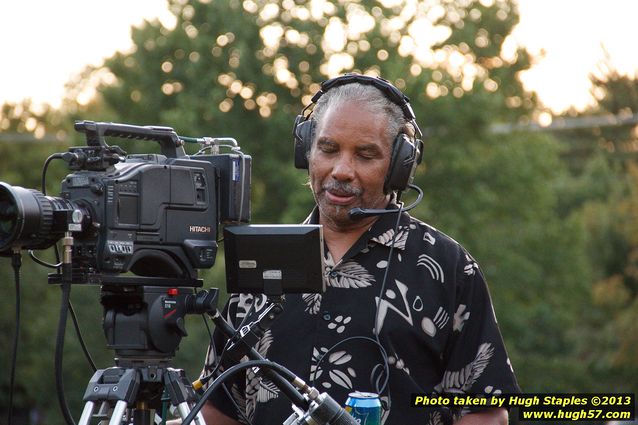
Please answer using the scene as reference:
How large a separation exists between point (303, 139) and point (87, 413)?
4.43 ft

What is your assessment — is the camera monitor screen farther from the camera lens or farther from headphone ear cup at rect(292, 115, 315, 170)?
headphone ear cup at rect(292, 115, 315, 170)

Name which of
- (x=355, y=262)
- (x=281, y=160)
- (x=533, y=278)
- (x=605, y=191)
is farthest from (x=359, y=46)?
(x=355, y=262)

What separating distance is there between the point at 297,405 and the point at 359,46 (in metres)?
25.5

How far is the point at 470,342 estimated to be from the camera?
12.2 ft

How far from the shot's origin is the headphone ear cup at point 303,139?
403 centimetres

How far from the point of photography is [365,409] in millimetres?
3342

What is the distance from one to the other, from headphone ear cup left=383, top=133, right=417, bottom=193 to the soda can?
32.0 inches

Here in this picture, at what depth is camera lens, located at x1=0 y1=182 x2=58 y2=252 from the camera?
3047 mm

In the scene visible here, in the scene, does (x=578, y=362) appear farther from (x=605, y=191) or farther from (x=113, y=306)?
(x=113, y=306)

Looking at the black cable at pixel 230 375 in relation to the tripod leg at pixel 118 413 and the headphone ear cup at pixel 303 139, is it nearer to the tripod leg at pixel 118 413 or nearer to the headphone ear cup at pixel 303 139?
the tripod leg at pixel 118 413

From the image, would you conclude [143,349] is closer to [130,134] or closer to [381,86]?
[130,134]

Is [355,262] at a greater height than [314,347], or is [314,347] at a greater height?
[355,262]

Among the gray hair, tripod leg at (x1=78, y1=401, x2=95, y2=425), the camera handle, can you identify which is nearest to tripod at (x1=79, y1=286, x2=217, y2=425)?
tripod leg at (x1=78, y1=401, x2=95, y2=425)

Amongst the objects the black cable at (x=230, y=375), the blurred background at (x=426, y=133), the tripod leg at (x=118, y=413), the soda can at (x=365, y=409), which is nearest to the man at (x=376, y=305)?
the soda can at (x=365, y=409)
